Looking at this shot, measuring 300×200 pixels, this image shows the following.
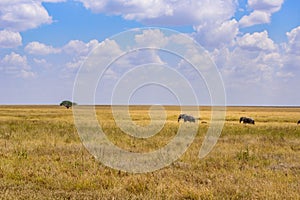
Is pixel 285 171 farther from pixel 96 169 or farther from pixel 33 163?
pixel 33 163

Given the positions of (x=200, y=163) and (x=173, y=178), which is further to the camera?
(x=200, y=163)

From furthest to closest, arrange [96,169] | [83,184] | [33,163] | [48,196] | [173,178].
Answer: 1. [33,163]
2. [96,169]
3. [173,178]
4. [83,184]
5. [48,196]

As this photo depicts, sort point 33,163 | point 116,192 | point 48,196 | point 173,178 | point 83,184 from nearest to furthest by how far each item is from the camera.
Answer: point 48,196
point 116,192
point 83,184
point 173,178
point 33,163

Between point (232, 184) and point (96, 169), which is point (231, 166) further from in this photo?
point (96, 169)

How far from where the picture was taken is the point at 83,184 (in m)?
10.2

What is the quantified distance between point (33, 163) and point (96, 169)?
2354mm

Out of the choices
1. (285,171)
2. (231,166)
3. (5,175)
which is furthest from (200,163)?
(5,175)

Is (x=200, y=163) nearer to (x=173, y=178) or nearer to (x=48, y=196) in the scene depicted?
(x=173, y=178)

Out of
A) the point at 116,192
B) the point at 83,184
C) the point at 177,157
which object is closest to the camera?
the point at 116,192

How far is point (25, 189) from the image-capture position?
31.9ft

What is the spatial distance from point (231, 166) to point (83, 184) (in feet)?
18.1

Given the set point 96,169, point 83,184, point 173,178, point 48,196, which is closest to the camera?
point 48,196

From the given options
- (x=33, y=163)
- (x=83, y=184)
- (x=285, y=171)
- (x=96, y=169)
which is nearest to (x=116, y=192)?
(x=83, y=184)

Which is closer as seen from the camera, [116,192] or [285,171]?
[116,192]
